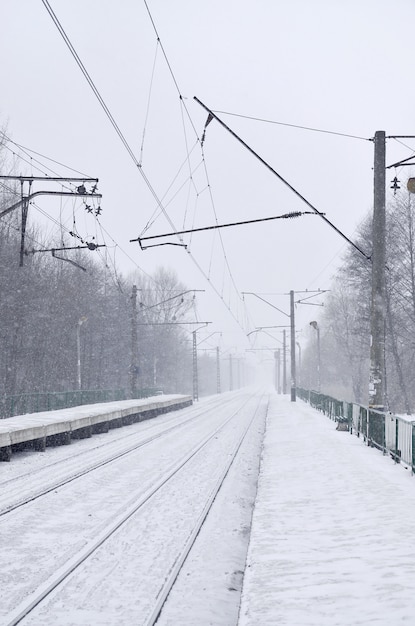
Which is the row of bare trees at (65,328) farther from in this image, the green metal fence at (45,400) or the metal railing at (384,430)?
the metal railing at (384,430)

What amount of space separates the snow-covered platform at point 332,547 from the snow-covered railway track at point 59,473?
12.1 ft

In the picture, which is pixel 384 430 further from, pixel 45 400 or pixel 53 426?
pixel 45 400

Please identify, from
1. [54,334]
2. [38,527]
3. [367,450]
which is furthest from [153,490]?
[54,334]

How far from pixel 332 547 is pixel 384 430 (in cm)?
910

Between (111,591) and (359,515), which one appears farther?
(359,515)

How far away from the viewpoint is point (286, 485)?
12.5 m

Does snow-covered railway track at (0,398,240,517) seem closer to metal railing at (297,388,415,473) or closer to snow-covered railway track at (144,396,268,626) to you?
snow-covered railway track at (144,396,268,626)

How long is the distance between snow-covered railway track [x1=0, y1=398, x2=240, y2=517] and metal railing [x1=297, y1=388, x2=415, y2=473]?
6.25m

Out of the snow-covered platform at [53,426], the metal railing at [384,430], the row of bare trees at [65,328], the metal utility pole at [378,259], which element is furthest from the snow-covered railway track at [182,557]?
the row of bare trees at [65,328]

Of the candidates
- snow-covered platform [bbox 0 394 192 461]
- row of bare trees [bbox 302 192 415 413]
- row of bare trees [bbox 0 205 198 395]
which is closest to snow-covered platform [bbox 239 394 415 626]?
snow-covered platform [bbox 0 394 192 461]

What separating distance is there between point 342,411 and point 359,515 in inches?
729

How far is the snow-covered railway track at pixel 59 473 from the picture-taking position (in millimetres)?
11812

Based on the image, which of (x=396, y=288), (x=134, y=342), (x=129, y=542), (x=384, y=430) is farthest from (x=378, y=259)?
(x=134, y=342)

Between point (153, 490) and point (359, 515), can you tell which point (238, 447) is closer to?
point (153, 490)
